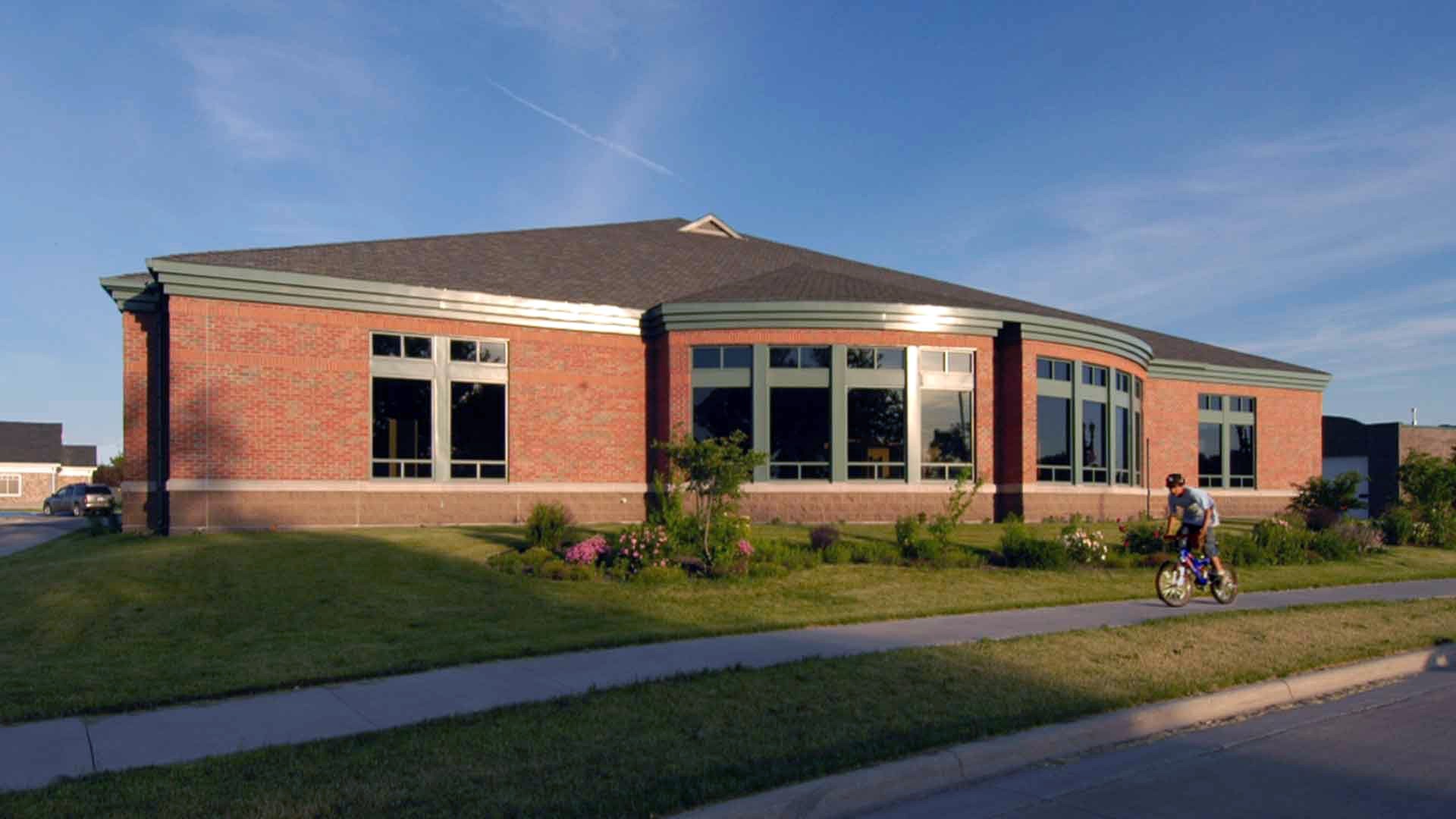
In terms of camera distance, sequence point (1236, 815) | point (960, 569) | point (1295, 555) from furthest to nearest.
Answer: point (1295, 555), point (960, 569), point (1236, 815)

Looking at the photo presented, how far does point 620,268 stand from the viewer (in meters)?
30.2

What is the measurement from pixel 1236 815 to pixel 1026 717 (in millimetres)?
1893

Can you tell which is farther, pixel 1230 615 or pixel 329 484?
pixel 329 484

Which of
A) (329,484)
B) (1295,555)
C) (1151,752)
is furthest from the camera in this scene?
(329,484)

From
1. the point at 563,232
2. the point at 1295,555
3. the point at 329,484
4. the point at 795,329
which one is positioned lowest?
the point at 1295,555

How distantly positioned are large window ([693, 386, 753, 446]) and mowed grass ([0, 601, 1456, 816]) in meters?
14.8

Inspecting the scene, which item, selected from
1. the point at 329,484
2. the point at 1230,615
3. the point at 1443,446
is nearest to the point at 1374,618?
the point at 1230,615

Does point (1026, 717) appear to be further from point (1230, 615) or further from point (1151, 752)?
point (1230, 615)

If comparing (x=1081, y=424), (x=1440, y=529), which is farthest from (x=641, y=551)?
(x=1440, y=529)

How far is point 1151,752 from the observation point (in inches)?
312

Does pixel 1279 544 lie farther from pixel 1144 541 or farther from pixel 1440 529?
pixel 1440 529

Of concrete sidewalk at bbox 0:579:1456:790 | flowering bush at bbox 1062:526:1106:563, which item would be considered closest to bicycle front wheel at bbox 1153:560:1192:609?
concrete sidewalk at bbox 0:579:1456:790

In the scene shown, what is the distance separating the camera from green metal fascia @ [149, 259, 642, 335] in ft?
70.7

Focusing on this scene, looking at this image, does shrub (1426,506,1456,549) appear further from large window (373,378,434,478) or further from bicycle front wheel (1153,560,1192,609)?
large window (373,378,434,478)
